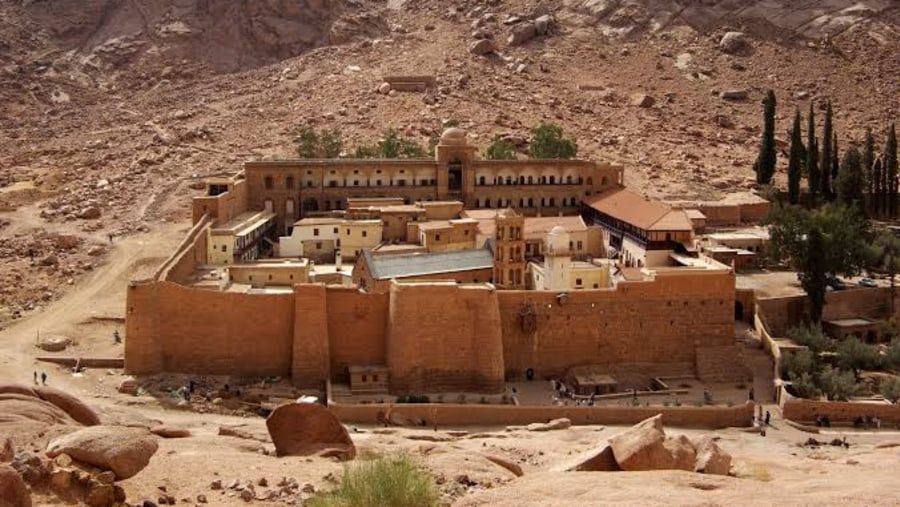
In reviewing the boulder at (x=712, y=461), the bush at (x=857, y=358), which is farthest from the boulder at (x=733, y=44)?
the boulder at (x=712, y=461)

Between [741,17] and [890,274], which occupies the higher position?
[741,17]

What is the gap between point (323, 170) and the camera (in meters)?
48.2

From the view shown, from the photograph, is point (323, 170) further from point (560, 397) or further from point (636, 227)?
point (560, 397)

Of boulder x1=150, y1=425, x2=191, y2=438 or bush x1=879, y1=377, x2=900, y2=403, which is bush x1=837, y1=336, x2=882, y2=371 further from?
boulder x1=150, y1=425, x2=191, y2=438

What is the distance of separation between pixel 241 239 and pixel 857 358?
69.4 ft

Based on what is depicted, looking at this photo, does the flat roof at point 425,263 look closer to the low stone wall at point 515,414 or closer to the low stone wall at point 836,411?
the low stone wall at point 515,414

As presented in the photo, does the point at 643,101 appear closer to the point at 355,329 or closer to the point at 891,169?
the point at 891,169

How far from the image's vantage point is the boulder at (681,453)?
19398 mm

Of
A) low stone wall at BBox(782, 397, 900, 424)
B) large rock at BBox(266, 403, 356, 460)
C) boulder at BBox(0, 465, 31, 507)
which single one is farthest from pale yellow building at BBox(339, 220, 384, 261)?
boulder at BBox(0, 465, 31, 507)

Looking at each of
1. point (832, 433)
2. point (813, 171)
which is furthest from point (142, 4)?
point (832, 433)

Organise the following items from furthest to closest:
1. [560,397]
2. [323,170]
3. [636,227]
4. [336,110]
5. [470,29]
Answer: [470,29] < [336,110] < [323,170] < [636,227] < [560,397]

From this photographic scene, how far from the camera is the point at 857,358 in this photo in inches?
1430

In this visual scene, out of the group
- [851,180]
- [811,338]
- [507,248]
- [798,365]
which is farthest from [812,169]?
[507,248]

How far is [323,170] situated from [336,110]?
18.0 meters
